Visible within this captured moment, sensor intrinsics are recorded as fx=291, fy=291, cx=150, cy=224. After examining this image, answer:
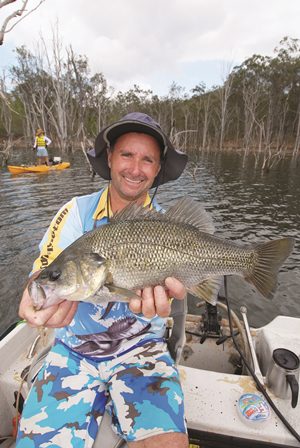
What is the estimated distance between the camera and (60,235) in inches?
114

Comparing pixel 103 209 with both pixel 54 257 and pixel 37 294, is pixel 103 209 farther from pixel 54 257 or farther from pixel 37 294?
pixel 37 294

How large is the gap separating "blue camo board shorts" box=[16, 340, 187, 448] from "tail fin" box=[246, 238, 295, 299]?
1.08 meters

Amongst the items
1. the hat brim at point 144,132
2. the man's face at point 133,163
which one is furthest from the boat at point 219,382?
the hat brim at point 144,132

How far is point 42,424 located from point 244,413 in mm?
1610

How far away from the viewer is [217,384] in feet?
8.91

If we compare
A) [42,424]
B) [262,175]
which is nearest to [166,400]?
[42,424]

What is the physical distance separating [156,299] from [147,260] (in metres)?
0.34

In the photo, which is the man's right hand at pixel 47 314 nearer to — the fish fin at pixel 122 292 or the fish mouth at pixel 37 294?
the fish mouth at pixel 37 294

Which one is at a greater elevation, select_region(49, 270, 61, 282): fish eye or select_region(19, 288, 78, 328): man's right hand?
select_region(49, 270, 61, 282): fish eye

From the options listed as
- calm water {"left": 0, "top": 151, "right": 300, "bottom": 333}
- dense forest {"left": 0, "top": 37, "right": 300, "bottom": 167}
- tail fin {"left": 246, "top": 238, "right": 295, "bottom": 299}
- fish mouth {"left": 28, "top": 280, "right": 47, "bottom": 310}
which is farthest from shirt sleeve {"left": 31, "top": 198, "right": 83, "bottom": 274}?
dense forest {"left": 0, "top": 37, "right": 300, "bottom": 167}

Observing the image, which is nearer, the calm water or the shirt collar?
the shirt collar

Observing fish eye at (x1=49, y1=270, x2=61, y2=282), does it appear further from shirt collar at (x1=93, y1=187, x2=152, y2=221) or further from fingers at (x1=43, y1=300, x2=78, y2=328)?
shirt collar at (x1=93, y1=187, x2=152, y2=221)

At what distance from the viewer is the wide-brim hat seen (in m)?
2.91

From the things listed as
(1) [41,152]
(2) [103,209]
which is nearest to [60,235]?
(2) [103,209]
